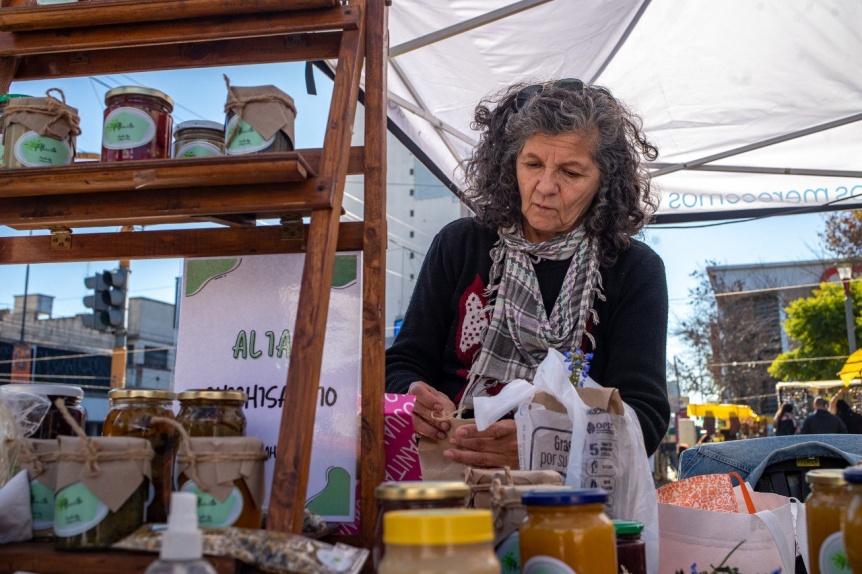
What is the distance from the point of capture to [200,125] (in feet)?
5.25

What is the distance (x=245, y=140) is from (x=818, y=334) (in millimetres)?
21542

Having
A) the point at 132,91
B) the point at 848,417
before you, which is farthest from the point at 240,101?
the point at 848,417

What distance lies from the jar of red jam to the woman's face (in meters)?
1.14

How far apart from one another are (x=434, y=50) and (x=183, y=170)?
10.8 feet

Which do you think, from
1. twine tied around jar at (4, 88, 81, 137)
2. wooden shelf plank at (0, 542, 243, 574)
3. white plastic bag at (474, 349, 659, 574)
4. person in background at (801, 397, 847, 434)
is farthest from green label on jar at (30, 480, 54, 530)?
person in background at (801, 397, 847, 434)

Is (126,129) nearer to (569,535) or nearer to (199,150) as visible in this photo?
(199,150)

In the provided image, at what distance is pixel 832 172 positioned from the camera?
204 inches

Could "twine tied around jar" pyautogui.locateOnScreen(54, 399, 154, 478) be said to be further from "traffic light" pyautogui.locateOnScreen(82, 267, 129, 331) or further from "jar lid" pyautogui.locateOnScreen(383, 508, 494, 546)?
"traffic light" pyautogui.locateOnScreen(82, 267, 129, 331)

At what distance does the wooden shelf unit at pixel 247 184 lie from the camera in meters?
1.37

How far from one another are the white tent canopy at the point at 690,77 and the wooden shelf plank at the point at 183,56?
2057 millimetres

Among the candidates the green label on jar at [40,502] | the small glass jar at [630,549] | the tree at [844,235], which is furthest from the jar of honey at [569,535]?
the tree at [844,235]

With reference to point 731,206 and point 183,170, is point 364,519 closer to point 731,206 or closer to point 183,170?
point 183,170

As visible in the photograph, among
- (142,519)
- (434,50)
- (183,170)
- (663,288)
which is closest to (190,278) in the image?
(183,170)

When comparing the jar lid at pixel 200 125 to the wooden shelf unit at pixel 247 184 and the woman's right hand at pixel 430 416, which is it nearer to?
the wooden shelf unit at pixel 247 184
